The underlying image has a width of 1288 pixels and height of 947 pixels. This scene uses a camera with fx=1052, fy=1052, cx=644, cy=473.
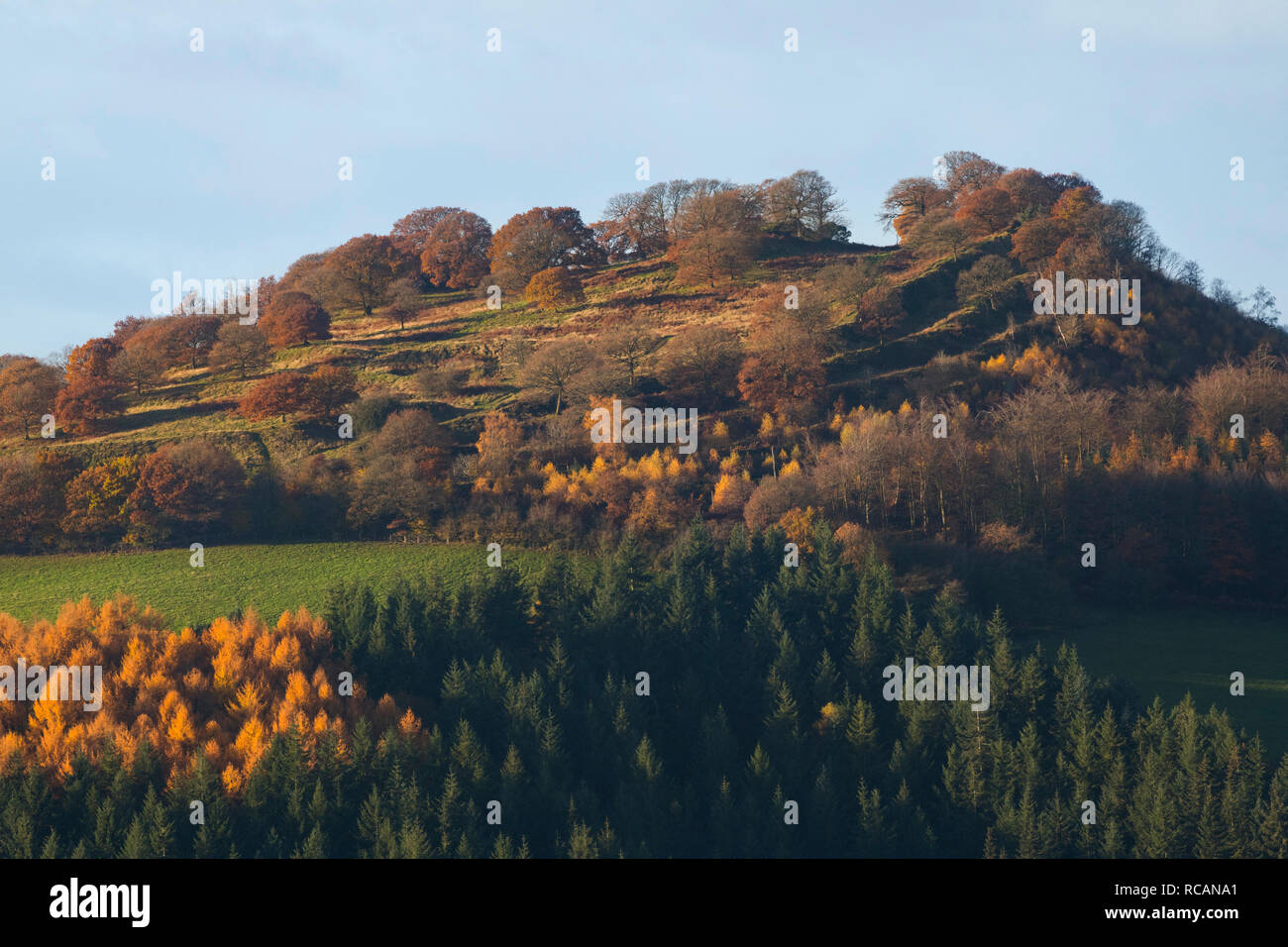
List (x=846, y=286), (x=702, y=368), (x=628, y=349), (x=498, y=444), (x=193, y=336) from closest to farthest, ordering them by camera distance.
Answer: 1. (x=498, y=444)
2. (x=702, y=368)
3. (x=628, y=349)
4. (x=846, y=286)
5. (x=193, y=336)

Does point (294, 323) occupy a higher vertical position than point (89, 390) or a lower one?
higher

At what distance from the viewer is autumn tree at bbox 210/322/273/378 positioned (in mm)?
118250

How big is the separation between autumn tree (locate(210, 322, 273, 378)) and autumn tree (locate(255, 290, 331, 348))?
278 inches

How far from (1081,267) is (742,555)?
245 feet

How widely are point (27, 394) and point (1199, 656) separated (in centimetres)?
10263

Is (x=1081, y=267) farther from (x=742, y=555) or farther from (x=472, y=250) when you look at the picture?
(x=472, y=250)

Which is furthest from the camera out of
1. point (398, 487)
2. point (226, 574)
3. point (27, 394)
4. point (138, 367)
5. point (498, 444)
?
point (138, 367)

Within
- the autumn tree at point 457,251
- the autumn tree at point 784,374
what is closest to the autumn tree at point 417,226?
the autumn tree at point 457,251

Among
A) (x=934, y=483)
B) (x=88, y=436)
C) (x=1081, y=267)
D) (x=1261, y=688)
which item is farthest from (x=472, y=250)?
(x=1261, y=688)

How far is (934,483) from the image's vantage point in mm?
80562

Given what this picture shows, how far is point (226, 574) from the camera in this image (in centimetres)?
7425

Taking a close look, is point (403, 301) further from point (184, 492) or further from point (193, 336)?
point (184, 492)

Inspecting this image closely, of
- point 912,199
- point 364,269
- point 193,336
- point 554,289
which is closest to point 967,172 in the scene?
point 912,199
